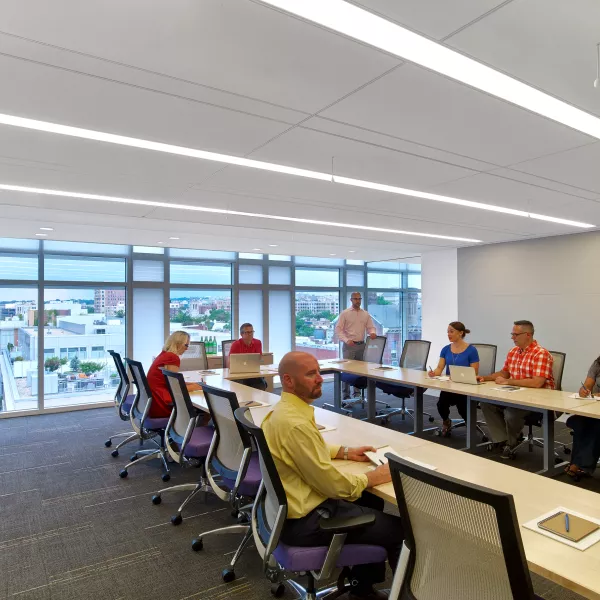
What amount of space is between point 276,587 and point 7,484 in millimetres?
3022

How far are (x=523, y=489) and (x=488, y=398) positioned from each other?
2278 mm

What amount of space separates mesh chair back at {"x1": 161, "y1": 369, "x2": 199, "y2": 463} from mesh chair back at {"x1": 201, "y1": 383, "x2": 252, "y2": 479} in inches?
17.8

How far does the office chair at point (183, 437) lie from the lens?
3.39 meters

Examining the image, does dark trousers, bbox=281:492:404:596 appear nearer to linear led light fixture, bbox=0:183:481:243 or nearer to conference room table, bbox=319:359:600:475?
A: conference room table, bbox=319:359:600:475

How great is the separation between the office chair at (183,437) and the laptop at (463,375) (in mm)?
2573

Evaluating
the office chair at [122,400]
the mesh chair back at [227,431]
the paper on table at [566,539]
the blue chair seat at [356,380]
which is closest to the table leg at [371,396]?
the blue chair seat at [356,380]

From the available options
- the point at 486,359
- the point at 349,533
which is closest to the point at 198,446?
the point at 349,533

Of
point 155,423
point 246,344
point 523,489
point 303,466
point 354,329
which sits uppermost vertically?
point 354,329

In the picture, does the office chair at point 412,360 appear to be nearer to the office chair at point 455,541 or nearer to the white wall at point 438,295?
the white wall at point 438,295

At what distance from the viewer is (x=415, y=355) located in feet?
21.5

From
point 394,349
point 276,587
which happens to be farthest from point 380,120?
point 394,349

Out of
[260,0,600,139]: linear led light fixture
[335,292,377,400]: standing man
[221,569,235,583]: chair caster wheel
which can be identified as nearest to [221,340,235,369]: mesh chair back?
[335,292,377,400]: standing man

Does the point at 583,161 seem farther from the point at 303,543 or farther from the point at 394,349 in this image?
the point at 394,349

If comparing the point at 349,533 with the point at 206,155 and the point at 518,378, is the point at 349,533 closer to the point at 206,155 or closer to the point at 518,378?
the point at 206,155
